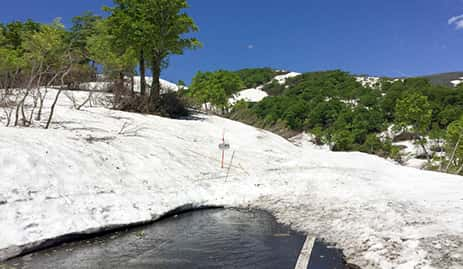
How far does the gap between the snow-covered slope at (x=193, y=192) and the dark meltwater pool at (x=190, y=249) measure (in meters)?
0.42

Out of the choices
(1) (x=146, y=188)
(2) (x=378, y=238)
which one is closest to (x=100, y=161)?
(1) (x=146, y=188)

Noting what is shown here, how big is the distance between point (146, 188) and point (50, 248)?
11.8 ft

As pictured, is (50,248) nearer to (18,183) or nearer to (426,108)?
(18,183)

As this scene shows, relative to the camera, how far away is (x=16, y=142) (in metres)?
9.41

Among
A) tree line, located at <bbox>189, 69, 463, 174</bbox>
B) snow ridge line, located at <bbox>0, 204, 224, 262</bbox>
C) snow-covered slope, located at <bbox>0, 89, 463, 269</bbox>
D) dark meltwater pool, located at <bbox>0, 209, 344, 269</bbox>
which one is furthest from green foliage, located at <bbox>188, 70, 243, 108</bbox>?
dark meltwater pool, located at <bbox>0, 209, 344, 269</bbox>

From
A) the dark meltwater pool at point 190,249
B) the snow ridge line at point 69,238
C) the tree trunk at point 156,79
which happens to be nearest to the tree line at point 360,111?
the tree trunk at point 156,79

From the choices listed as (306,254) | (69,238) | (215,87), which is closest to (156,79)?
(69,238)

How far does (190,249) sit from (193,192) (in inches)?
158

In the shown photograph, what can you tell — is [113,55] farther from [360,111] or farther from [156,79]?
[360,111]

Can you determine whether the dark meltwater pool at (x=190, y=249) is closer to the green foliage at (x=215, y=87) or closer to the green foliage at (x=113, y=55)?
the green foliage at (x=113, y=55)

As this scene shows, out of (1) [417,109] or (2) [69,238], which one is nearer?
(2) [69,238]

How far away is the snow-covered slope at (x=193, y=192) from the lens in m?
6.79

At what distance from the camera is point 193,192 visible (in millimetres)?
11062

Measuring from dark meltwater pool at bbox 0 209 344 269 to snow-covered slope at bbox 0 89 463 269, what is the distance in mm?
417
